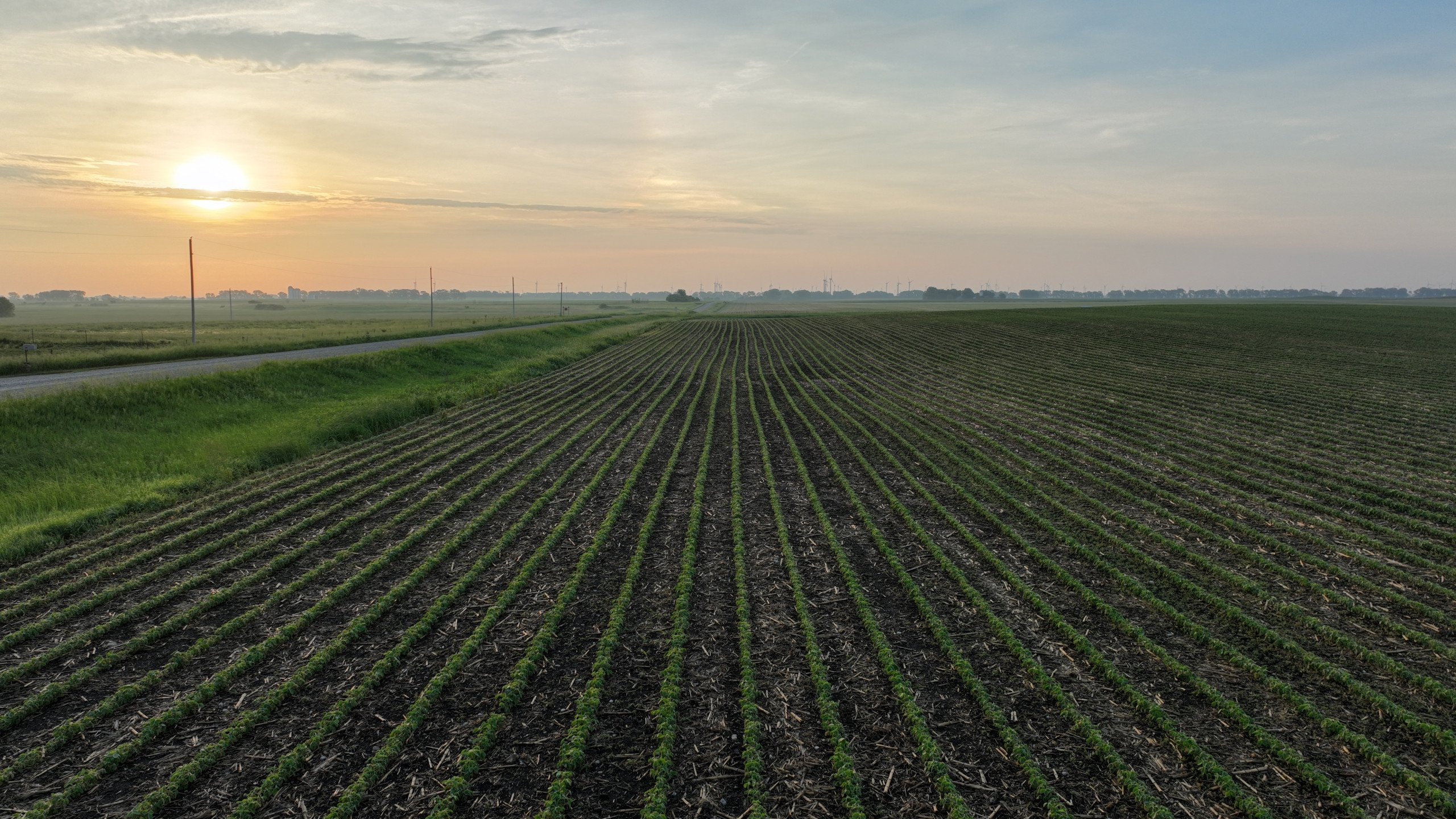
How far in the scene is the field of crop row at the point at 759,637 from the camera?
6.34m

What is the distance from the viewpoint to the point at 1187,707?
24.5 ft

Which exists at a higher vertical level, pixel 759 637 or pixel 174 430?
pixel 174 430

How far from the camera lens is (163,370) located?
27.1 meters

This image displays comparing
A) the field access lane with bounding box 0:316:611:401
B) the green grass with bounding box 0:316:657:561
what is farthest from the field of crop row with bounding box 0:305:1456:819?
the field access lane with bounding box 0:316:611:401

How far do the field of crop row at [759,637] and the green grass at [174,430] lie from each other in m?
1.39

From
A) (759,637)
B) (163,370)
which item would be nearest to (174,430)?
(163,370)

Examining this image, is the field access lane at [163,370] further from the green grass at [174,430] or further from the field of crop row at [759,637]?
the field of crop row at [759,637]

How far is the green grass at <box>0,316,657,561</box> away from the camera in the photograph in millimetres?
14086

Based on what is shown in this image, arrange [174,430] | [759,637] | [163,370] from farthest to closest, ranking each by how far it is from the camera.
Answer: [163,370] → [174,430] → [759,637]

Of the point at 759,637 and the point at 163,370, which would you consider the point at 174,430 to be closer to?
the point at 163,370

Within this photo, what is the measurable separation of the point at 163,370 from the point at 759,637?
28.4 metres

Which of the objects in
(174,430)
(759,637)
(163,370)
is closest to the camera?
(759,637)

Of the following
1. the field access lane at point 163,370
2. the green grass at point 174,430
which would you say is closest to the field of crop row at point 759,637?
the green grass at point 174,430

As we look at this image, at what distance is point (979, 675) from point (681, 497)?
764cm
